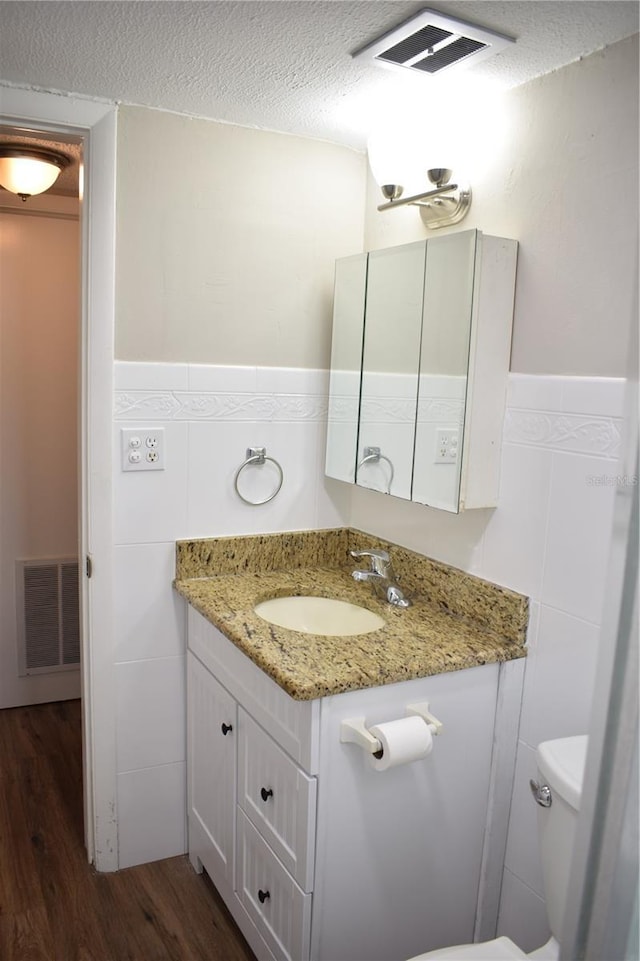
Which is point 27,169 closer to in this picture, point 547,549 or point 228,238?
point 228,238

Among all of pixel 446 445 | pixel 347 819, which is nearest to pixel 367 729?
pixel 347 819

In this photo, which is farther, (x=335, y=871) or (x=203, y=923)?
(x=203, y=923)

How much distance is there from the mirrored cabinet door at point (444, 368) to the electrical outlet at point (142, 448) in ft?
2.29

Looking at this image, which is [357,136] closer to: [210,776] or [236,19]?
[236,19]

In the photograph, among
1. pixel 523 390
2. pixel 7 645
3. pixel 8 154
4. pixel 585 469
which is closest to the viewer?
pixel 585 469

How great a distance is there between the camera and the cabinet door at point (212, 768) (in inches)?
72.9

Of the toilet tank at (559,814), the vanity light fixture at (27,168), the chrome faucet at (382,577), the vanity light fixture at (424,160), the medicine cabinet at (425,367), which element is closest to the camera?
the toilet tank at (559,814)

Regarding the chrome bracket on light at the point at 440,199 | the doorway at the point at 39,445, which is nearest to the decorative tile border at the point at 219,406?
the chrome bracket on light at the point at 440,199

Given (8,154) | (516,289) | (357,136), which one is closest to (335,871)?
(516,289)

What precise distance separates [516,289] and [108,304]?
102 centimetres

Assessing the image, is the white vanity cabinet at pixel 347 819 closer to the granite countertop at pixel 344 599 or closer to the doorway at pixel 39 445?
the granite countertop at pixel 344 599

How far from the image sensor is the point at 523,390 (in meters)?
1.65

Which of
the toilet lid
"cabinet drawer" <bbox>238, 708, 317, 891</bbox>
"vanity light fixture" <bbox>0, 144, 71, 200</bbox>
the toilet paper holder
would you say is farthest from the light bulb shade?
the toilet lid

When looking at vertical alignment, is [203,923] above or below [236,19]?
below
